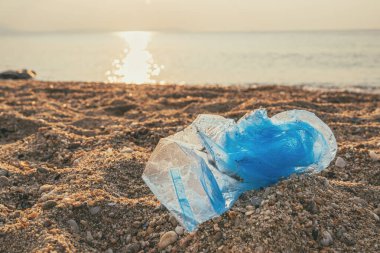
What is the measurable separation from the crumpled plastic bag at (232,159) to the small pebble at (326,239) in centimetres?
46

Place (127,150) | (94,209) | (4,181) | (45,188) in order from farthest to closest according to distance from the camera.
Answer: (127,150), (4,181), (45,188), (94,209)

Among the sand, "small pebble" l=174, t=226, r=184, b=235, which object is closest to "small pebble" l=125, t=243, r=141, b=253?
the sand

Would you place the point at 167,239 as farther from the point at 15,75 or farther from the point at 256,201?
the point at 15,75

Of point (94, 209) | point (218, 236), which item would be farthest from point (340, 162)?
point (94, 209)

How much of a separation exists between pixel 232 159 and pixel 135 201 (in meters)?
0.76

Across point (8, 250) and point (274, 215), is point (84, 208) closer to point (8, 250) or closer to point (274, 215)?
point (8, 250)

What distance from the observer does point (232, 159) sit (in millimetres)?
2355

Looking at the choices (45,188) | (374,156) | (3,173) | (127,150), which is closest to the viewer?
(45,188)

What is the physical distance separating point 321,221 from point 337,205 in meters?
0.22

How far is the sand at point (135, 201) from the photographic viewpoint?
2076 millimetres

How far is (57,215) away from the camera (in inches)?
95.0

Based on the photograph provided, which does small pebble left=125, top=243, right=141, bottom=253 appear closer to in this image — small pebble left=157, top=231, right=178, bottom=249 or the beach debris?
small pebble left=157, top=231, right=178, bottom=249

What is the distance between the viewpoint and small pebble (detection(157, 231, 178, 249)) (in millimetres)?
2188

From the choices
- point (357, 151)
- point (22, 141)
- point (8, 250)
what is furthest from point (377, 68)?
point (8, 250)
